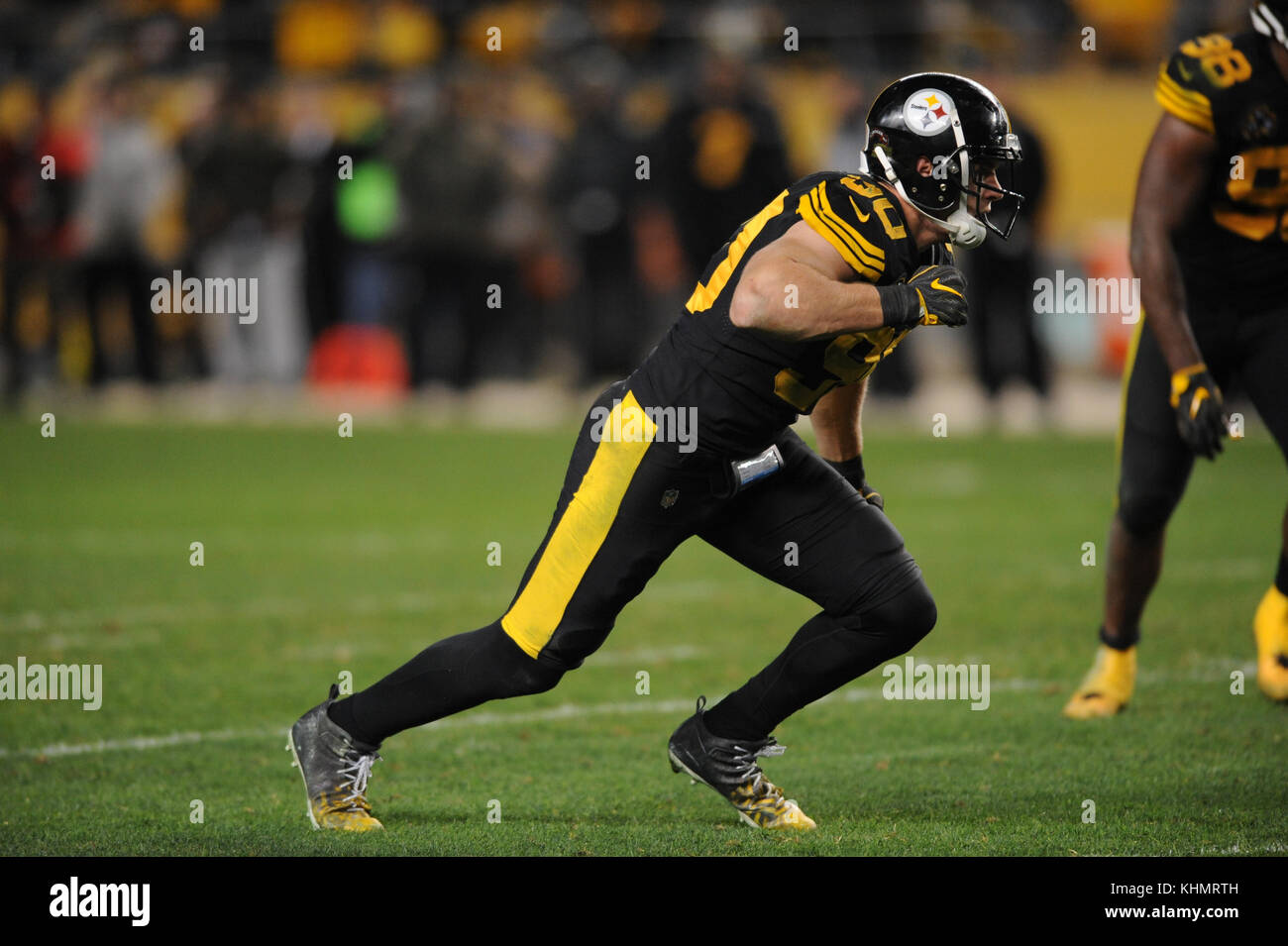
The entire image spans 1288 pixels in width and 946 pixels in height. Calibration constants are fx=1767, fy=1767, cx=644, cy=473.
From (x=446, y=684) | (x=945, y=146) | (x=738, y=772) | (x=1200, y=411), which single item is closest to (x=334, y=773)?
(x=446, y=684)

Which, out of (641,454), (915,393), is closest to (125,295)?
(915,393)

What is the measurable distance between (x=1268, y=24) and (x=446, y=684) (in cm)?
315

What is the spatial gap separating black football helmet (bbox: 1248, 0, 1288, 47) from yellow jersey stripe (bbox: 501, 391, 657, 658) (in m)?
2.36

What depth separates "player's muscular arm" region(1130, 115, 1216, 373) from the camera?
5344mm

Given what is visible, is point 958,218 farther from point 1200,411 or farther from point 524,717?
point 524,717

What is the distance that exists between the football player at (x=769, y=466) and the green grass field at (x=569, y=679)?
35 centimetres

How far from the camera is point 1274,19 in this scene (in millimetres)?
5316

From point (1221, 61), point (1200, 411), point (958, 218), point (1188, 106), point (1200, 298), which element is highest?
point (1221, 61)

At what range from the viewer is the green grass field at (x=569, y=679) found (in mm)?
4719

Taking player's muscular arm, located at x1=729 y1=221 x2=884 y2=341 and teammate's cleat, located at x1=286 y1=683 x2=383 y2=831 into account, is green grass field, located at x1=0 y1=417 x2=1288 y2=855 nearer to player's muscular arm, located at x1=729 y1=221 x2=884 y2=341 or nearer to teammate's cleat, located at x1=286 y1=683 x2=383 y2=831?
teammate's cleat, located at x1=286 y1=683 x2=383 y2=831

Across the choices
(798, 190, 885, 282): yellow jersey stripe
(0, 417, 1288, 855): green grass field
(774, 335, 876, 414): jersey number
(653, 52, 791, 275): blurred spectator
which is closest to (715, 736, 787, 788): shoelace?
(0, 417, 1288, 855): green grass field

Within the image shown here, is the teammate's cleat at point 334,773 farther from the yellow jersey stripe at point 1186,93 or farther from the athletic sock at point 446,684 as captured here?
the yellow jersey stripe at point 1186,93

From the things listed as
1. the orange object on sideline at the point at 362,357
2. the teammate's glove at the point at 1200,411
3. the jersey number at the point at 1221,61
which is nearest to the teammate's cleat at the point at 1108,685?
the teammate's glove at the point at 1200,411

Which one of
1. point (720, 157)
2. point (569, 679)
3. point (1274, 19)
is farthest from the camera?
point (720, 157)
